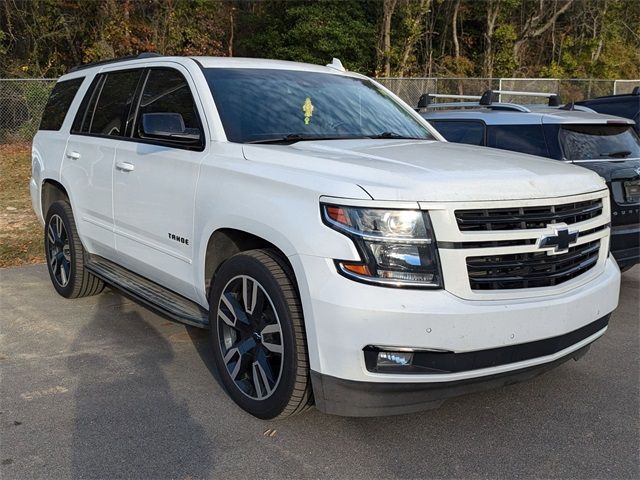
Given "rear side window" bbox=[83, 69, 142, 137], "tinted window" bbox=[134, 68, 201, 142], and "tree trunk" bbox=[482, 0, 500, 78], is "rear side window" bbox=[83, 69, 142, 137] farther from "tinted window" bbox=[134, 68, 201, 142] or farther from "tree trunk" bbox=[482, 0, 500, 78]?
"tree trunk" bbox=[482, 0, 500, 78]

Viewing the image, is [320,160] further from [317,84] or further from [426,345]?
[317,84]

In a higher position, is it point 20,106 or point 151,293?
point 20,106

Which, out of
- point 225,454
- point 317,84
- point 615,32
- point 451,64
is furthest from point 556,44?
point 225,454

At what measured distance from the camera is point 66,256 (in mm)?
5766

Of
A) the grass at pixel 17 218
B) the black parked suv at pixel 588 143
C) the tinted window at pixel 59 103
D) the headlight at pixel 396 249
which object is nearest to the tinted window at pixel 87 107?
the tinted window at pixel 59 103

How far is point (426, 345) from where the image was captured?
2.84m

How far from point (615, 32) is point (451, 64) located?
926cm

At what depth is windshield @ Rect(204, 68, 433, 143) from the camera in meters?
4.02

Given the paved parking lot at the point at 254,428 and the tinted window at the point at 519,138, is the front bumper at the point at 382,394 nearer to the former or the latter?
the paved parking lot at the point at 254,428

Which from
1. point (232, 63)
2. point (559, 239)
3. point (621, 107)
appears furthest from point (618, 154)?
point (621, 107)

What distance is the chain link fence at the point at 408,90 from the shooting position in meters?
16.3

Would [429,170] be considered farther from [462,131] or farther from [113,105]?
[462,131]

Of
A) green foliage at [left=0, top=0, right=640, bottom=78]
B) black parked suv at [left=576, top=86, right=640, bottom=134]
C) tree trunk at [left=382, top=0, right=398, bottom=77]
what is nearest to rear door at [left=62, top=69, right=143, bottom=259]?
black parked suv at [left=576, top=86, right=640, bottom=134]

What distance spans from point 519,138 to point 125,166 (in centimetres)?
354
